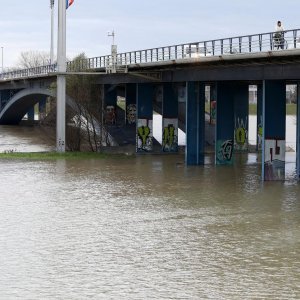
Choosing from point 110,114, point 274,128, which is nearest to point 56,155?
point 110,114

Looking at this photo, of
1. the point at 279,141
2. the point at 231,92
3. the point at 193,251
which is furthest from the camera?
the point at 231,92

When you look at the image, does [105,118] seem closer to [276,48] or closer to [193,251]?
[276,48]

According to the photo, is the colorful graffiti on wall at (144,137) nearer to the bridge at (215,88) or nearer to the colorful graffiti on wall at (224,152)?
the bridge at (215,88)

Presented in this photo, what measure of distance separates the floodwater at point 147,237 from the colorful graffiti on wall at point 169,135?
701 inches

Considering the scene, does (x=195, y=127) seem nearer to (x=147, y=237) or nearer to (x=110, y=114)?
(x=110, y=114)

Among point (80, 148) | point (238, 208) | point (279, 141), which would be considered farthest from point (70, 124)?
point (238, 208)

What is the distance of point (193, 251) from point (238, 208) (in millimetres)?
9016

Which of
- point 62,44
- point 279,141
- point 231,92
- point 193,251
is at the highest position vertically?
point 62,44

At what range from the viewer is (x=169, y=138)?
6144 cm

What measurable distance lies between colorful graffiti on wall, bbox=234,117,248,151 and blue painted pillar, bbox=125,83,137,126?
12.6m

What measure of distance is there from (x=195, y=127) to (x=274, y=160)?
35.8 ft

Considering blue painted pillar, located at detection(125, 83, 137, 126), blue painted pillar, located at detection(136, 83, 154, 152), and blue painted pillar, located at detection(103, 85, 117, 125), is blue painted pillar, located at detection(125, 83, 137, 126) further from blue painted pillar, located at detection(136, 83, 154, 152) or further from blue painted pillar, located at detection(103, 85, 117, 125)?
blue painted pillar, located at detection(136, 83, 154, 152)

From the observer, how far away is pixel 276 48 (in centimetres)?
3784

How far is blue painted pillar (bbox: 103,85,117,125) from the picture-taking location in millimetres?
70338
